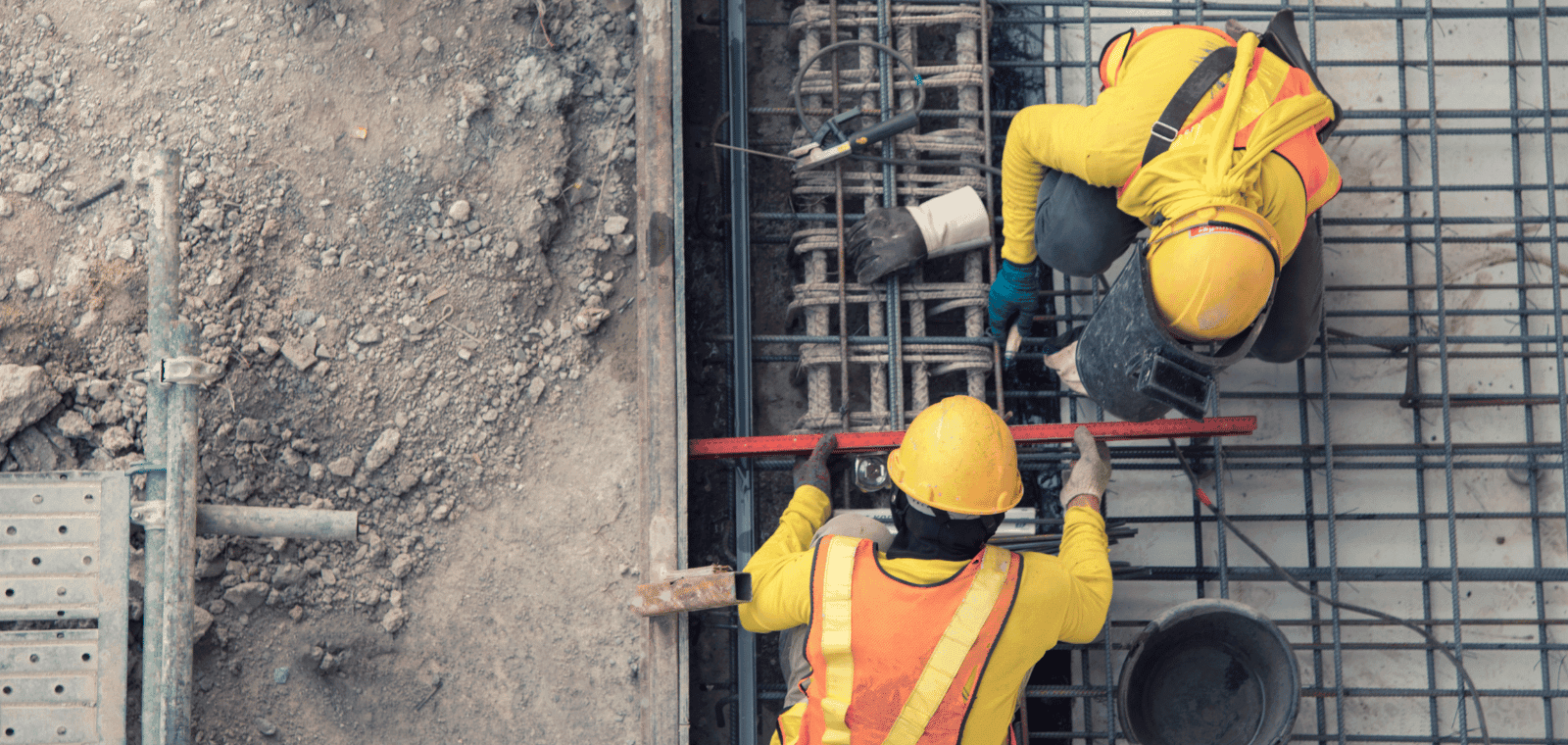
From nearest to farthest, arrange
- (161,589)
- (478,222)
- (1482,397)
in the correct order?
1. (161,589)
2. (478,222)
3. (1482,397)

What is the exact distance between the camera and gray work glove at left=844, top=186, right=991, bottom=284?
11.6ft

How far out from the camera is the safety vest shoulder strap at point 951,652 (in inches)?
104

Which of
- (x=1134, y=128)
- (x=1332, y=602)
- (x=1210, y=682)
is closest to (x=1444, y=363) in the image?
(x=1332, y=602)

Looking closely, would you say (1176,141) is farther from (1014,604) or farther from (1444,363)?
(1444,363)

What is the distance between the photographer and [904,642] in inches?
104

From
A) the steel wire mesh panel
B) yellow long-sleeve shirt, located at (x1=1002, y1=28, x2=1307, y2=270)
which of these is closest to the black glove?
yellow long-sleeve shirt, located at (x1=1002, y1=28, x2=1307, y2=270)

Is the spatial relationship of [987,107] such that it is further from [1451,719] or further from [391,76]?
[1451,719]

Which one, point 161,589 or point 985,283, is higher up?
point 985,283

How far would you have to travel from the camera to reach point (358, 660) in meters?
3.40

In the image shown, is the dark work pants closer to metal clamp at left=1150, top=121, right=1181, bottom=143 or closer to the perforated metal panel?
metal clamp at left=1150, top=121, right=1181, bottom=143

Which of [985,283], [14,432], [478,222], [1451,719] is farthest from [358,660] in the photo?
[1451,719]

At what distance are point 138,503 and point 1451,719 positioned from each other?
5.03 meters

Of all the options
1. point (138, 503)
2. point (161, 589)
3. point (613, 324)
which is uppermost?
point (613, 324)

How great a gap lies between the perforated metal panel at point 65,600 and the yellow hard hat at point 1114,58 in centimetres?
334
